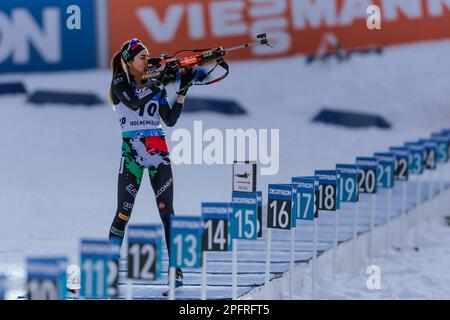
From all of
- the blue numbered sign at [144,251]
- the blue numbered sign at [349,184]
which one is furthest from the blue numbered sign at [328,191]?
the blue numbered sign at [144,251]

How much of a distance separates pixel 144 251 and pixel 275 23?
15412mm

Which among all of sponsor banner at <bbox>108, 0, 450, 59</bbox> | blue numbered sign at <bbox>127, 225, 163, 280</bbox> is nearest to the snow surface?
sponsor banner at <bbox>108, 0, 450, 59</bbox>

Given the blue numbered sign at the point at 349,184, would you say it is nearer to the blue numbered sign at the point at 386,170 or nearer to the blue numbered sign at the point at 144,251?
the blue numbered sign at the point at 386,170

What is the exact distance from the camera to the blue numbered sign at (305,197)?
25.1 feet

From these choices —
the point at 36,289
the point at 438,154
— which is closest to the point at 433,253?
the point at 438,154

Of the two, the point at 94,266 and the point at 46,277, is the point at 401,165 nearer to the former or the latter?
the point at 94,266

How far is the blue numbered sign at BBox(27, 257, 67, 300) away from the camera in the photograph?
4.72 metres

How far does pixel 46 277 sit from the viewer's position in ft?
15.7

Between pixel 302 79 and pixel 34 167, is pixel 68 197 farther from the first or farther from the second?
pixel 302 79

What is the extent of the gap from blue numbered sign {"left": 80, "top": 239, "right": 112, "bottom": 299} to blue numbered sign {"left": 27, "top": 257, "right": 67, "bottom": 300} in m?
0.23

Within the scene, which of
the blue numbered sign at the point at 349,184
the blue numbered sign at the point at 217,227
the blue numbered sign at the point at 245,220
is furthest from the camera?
the blue numbered sign at the point at 349,184

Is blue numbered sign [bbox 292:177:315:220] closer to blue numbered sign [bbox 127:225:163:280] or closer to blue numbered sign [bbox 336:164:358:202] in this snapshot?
blue numbered sign [bbox 336:164:358:202]

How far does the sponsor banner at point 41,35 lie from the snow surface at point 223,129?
0.28m
